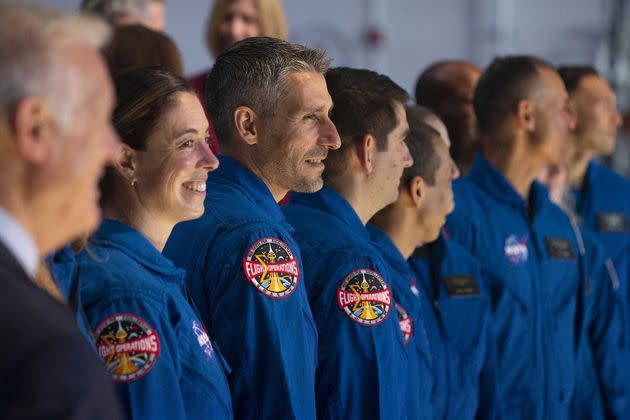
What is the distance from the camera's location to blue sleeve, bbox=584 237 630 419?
3828 millimetres

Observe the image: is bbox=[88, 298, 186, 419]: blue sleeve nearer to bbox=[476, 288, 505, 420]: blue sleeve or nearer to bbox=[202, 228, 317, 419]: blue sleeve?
bbox=[202, 228, 317, 419]: blue sleeve

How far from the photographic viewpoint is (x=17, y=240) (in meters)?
1.09

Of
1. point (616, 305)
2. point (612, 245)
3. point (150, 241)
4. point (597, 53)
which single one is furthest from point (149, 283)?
point (597, 53)

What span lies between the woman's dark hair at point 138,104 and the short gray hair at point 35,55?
2.90 feet

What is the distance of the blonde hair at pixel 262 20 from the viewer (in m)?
3.70

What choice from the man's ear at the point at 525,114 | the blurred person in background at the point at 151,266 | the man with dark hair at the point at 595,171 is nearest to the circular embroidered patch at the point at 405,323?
the blurred person in background at the point at 151,266

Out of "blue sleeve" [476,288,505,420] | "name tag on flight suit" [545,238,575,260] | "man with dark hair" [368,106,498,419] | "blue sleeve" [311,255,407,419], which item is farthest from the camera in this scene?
"name tag on flight suit" [545,238,575,260]

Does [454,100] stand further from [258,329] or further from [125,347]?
[125,347]

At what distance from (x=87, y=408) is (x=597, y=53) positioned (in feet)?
25.3

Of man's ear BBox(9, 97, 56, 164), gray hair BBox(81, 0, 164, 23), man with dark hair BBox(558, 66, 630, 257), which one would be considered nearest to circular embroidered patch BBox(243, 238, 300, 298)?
man's ear BBox(9, 97, 56, 164)

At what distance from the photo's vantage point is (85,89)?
1.14 metres

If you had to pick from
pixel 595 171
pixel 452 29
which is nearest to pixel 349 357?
pixel 595 171

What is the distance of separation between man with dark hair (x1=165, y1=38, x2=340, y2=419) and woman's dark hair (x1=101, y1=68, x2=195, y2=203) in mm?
246

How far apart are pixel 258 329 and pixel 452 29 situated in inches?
258
